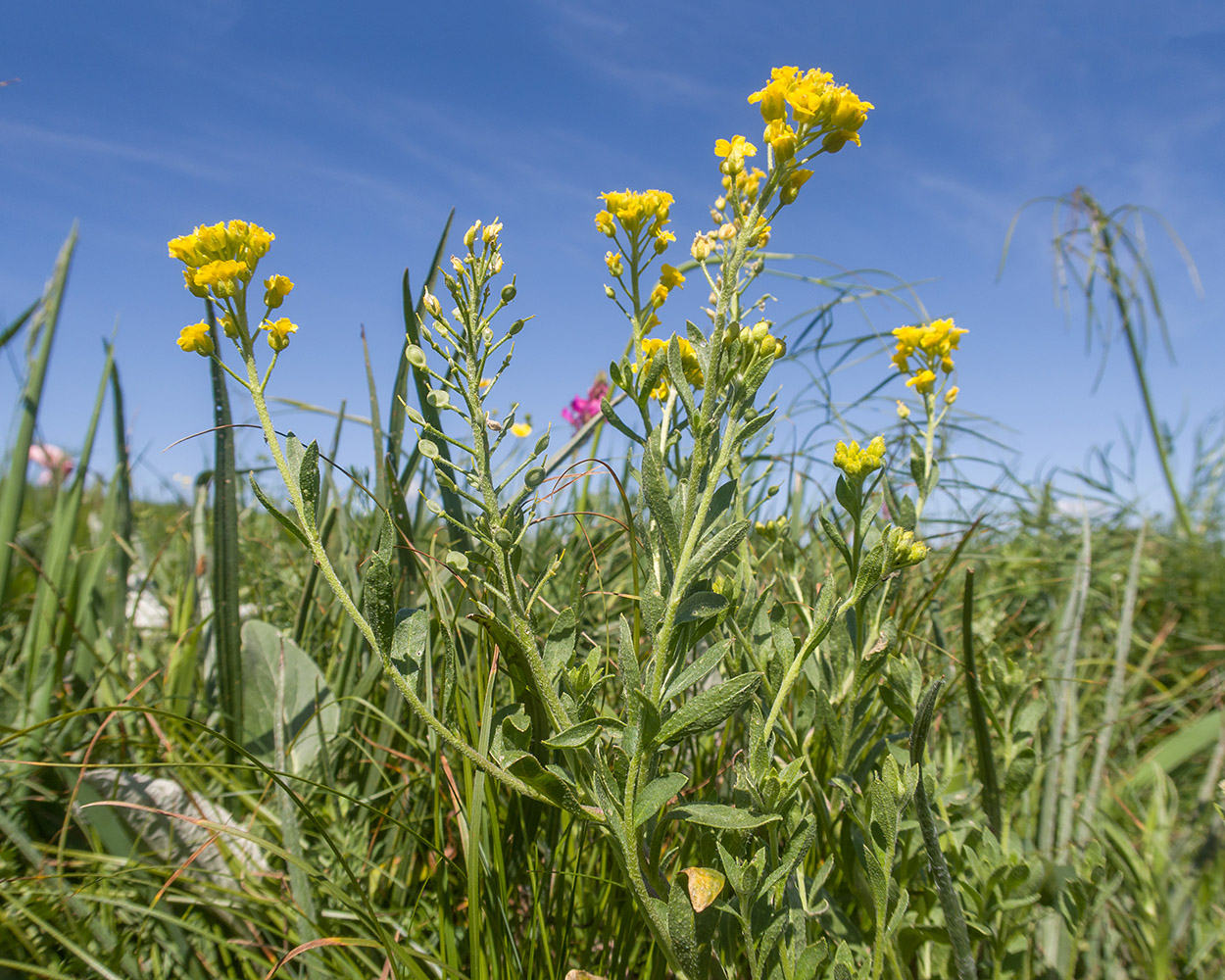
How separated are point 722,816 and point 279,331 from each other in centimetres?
88

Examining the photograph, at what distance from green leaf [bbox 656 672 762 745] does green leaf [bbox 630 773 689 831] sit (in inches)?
1.8

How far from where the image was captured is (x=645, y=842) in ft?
3.44

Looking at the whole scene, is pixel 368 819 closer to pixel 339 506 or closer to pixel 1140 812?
pixel 339 506

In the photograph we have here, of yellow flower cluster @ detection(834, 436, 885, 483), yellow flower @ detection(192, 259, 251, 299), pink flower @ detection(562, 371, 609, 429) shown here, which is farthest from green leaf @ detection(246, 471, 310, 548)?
pink flower @ detection(562, 371, 609, 429)

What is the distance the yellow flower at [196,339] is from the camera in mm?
1045

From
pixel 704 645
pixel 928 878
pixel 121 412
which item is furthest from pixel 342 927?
pixel 121 412

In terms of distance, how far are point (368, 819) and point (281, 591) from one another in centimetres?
105

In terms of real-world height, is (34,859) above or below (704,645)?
below

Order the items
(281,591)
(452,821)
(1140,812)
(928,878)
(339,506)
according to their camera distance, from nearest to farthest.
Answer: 1. (928,878)
2. (452,821)
3. (339,506)
4. (1140,812)
5. (281,591)

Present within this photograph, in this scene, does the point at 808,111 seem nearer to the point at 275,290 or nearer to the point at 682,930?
the point at 275,290

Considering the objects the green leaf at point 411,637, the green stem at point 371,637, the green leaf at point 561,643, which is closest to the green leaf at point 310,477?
the green stem at point 371,637

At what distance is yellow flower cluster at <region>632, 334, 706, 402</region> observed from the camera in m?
1.11

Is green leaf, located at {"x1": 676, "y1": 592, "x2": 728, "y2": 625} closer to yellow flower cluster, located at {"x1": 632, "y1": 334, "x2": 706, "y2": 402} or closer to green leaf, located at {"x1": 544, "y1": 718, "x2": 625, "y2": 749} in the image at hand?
green leaf, located at {"x1": 544, "y1": 718, "x2": 625, "y2": 749}

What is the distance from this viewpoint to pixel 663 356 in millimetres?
1049
